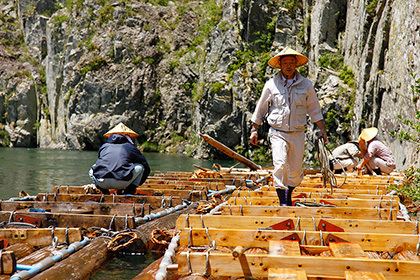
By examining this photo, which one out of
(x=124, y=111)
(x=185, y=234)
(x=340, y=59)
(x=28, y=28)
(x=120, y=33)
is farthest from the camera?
(x=28, y=28)

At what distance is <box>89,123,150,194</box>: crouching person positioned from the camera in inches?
281

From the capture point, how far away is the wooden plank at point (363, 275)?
2545 mm

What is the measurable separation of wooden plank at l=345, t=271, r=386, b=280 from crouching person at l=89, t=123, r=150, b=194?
5.21 metres

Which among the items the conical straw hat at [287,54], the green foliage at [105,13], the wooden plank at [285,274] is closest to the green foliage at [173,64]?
the green foliage at [105,13]

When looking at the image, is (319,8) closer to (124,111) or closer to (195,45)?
(195,45)

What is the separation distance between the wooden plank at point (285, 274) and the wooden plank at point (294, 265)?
3.2 inches

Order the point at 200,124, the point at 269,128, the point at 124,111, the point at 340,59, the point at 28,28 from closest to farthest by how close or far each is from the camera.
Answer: the point at 269,128, the point at 340,59, the point at 200,124, the point at 124,111, the point at 28,28

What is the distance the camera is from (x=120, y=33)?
49.5 m

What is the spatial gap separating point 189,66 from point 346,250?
44324 mm

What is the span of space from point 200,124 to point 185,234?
3410 cm

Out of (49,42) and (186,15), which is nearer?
(186,15)

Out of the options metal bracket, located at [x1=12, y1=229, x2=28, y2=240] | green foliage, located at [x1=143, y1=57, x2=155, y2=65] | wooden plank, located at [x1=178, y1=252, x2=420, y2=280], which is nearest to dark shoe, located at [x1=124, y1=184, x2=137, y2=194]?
metal bracket, located at [x1=12, y1=229, x2=28, y2=240]

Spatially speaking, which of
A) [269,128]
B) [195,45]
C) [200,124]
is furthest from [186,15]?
[269,128]

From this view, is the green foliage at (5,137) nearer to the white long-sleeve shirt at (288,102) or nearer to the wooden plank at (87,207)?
the wooden plank at (87,207)
